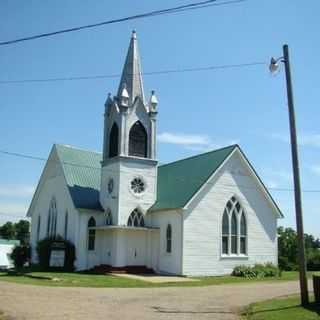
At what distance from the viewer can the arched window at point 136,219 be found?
35.5 meters

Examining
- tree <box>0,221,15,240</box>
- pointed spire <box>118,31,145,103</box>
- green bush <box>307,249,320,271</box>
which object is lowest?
green bush <box>307,249,320,271</box>

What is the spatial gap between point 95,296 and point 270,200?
70.4ft

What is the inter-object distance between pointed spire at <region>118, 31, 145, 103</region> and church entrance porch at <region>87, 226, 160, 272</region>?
947 centimetres

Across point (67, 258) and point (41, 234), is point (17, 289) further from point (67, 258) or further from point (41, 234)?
point (41, 234)

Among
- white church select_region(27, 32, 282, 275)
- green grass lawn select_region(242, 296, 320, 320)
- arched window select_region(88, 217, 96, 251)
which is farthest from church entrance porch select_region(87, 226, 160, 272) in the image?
green grass lawn select_region(242, 296, 320, 320)

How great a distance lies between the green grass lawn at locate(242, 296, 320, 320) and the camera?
14495 mm

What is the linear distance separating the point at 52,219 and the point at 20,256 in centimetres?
447

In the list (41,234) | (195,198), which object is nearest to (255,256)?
(195,198)

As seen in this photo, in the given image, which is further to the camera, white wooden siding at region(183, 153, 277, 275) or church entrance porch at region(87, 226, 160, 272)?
church entrance porch at region(87, 226, 160, 272)

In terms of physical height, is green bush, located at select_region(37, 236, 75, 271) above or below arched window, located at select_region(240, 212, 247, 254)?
below

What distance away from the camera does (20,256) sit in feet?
141

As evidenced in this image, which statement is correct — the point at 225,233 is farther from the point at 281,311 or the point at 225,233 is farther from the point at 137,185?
the point at 281,311

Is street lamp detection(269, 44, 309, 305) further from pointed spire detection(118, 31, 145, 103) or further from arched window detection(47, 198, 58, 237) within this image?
arched window detection(47, 198, 58, 237)

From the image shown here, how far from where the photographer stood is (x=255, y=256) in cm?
3634
